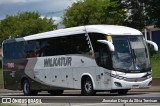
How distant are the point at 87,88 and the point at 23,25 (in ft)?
178

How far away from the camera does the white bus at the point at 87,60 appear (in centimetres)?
2266

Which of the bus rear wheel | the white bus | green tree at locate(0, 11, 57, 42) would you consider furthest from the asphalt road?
green tree at locate(0, 11, 57, 42)

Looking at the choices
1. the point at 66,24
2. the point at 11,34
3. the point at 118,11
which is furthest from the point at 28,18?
the point at 118,11

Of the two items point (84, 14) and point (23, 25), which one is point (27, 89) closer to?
point (84, 14)

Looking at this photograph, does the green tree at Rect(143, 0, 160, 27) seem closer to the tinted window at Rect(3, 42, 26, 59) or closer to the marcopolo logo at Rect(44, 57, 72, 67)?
the tinted window at Rect(3, 42, 26, 59)

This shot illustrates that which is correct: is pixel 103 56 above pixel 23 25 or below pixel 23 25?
below

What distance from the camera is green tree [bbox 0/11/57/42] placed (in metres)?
76.5

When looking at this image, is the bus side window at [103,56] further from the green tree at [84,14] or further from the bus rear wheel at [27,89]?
the green tree at [84,14]

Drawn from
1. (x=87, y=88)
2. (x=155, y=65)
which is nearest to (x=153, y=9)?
(x=155, y=65)

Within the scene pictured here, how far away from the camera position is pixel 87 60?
23781mm

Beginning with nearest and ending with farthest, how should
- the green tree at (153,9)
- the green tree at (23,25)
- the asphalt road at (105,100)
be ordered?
1. the asphalt road at (105,100)
2. the green tree at (153,9)
3. the green tree at (23,25)

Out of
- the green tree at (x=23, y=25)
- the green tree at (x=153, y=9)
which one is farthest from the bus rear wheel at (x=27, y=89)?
the green tree at (x=23, y=25)

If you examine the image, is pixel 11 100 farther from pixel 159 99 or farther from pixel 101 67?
pixel 101 67

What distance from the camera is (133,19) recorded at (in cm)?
4459
